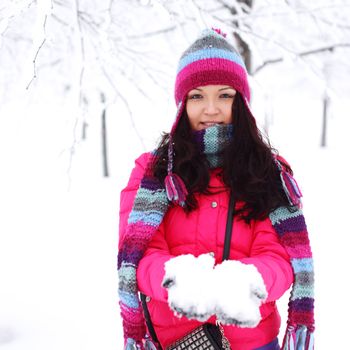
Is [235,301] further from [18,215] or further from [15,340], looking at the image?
[18,215]

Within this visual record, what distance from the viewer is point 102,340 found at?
3316mm

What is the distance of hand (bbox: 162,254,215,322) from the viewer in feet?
3.88

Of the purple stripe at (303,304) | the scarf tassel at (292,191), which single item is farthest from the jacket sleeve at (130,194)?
the purple stripe at (303,304)

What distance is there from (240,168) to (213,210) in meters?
0.21

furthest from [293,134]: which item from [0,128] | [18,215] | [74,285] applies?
[74,285]

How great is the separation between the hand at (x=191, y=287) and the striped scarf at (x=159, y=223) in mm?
325

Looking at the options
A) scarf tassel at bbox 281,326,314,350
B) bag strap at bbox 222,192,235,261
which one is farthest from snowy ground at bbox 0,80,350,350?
scarf tassel at bbox 281,326,314,350

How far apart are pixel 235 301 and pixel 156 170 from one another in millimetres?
710

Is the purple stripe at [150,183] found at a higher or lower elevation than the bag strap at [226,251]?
higher

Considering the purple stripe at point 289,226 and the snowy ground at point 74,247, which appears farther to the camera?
the snowy ground at point 74,247

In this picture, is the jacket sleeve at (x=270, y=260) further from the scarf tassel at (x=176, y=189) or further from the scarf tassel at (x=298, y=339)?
the scarf tassel at (x=176, y=189)

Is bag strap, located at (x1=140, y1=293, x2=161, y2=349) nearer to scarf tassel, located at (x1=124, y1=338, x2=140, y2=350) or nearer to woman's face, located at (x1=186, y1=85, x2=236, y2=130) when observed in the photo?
scarf tassel, located at (x1=124, y1=338, x2=140, y2=350)

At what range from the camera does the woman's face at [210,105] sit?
171 cm

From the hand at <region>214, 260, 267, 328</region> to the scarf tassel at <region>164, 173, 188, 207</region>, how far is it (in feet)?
1.27
